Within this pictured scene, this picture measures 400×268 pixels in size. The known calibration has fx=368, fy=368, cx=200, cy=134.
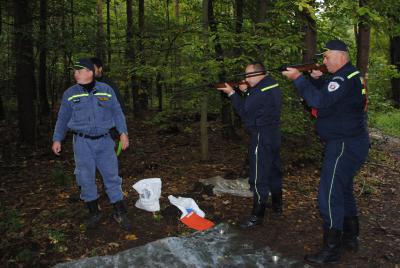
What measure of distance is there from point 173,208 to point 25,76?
29.6 ft

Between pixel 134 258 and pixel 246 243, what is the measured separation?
4.79ft

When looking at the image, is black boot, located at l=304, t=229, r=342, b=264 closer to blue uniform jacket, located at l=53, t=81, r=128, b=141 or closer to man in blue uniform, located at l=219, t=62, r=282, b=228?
man in blue uniform, located at l=219, t=62, r=282, b=228

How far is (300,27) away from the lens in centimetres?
889

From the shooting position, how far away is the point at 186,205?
575 centimetres

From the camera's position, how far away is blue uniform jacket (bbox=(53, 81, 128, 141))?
16.5 ft

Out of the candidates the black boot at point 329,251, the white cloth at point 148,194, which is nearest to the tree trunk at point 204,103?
the white cloth at point 148,194

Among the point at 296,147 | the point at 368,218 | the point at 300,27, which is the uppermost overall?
the point at 300,27

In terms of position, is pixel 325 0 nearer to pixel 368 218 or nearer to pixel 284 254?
pixel 368 218

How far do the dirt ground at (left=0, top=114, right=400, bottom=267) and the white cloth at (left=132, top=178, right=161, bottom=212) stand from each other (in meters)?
0.13

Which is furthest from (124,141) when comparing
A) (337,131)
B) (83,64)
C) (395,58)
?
(395,58)

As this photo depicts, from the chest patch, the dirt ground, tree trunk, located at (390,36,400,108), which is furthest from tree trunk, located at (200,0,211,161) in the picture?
tree trunk, located at (390,36,400,108)

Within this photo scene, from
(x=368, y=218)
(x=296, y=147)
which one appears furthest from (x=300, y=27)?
(x=368, y=218)

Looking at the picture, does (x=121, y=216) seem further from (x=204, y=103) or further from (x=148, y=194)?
(x=204, y=103)

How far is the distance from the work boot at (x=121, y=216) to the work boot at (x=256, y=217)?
163 cm
